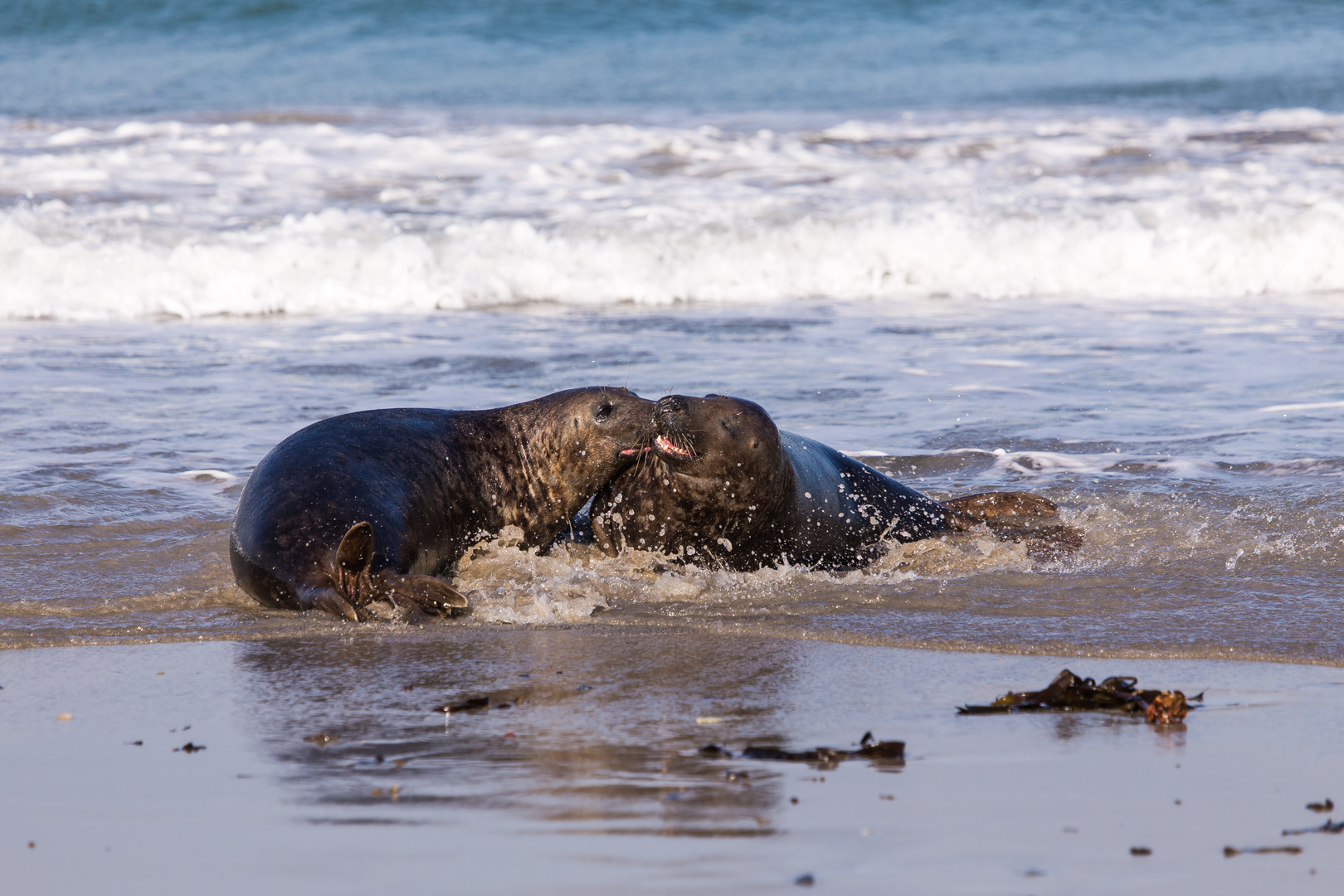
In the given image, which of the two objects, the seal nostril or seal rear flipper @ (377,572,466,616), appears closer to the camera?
seal rear flipper @ (377,572,466,616)

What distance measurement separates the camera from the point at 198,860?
274 cm

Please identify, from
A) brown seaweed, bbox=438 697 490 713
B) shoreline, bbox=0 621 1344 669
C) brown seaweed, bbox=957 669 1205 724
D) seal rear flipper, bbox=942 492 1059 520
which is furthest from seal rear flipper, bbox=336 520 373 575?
seal rear flipper, bbox=942 492 1059 520

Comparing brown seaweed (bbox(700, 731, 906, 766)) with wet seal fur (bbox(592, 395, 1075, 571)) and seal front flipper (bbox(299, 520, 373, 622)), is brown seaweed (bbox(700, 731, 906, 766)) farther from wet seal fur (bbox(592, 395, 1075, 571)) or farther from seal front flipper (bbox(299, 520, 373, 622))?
wet seal fur (bbox(592, 395, 1075, 571))

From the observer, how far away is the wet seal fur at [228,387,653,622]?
4.85 meters

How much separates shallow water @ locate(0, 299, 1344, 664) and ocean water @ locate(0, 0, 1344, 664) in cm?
3

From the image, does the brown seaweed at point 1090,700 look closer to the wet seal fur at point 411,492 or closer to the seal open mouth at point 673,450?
the wet seal fur at point 411,492

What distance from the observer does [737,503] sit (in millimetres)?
5863

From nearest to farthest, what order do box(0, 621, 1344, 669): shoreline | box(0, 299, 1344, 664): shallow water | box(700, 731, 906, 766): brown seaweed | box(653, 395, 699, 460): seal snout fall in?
box(700, 731, 906, 766): brown seaweed < box(0, 621, 1344, 669): shoreline < box(0, 299, 1344, 664): shallow water < box(653, 395, 699, 460): seal snout

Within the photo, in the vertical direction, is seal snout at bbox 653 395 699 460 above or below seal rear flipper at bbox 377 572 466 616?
above

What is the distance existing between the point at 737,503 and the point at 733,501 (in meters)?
0.02

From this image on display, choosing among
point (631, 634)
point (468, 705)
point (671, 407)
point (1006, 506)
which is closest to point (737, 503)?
point (671, 407)

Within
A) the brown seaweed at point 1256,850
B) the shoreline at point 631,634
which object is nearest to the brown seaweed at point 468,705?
the shoreline at point 631,634

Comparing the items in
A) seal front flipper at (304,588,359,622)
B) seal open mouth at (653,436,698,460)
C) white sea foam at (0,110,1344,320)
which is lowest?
seal front flipper at (304,588,359,622)

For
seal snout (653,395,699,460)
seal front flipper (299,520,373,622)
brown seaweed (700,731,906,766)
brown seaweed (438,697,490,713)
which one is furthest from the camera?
seal snout (653,395,699,460)
